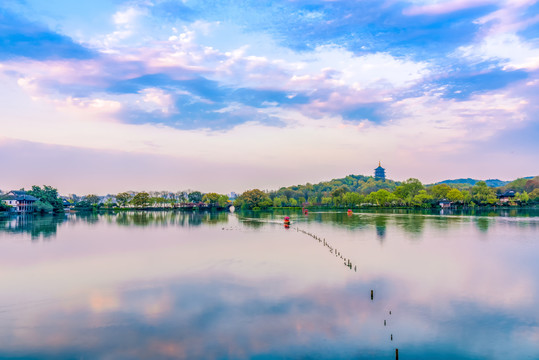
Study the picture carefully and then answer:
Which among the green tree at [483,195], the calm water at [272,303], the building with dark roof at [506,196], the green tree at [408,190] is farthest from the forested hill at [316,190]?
the calm water at [272,303]

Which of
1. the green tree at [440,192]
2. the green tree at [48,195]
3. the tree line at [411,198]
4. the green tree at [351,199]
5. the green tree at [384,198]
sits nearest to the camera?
the green tree at [48,195]

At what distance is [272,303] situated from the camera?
17109 millimetres

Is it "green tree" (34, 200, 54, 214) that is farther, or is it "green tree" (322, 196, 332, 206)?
"green tree" (322, 196, 332, 206)

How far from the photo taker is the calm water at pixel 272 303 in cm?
1254

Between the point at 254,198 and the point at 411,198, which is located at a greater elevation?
the point at 254,198

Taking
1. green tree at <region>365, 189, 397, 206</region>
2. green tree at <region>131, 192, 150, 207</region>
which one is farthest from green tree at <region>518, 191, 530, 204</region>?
green tree at <region>131, 192, 150, 207</region>

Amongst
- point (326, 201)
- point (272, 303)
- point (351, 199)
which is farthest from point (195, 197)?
point (272, 303)

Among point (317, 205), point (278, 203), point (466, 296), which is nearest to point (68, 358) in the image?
point (466, 296)

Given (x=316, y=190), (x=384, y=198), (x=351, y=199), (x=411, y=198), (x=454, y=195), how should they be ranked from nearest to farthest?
1. (x=454, y=195)
2. (x=411, y=198)
3. (x=384, y=198)
4. (x=351, y=199)
5. (x=316, y=190)

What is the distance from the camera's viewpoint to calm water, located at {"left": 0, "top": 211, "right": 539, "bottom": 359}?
41.1ft

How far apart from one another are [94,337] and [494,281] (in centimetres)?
2159

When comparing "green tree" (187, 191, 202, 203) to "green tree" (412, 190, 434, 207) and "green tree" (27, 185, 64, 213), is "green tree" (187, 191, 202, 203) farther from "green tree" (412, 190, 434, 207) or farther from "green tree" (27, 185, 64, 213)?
"green tree" (412, 190, 434, 207)

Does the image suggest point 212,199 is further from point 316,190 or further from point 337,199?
point 316,190

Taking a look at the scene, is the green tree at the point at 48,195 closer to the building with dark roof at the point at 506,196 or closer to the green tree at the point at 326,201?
the green tree at the point at 326,201
